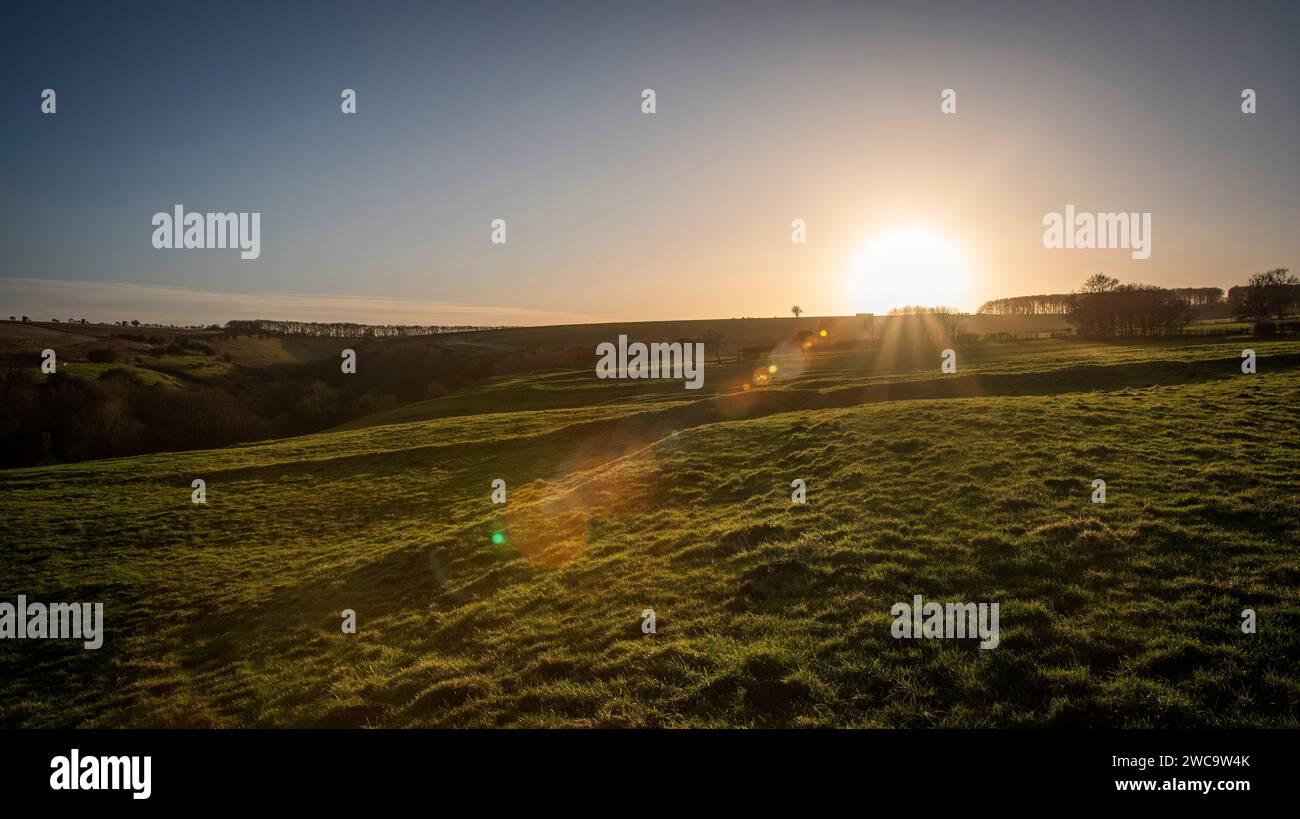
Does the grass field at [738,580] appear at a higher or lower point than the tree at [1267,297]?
lower

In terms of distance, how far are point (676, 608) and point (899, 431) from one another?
18.0 metres

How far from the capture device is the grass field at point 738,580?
820 centimetres

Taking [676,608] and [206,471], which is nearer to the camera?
[676,608]

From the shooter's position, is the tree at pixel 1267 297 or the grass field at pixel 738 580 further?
the tree at pixel 1267 297

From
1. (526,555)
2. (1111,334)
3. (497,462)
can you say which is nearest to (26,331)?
(497,462)

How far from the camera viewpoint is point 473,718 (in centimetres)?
893

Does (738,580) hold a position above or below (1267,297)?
below

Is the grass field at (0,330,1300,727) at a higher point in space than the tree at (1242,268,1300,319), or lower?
lower

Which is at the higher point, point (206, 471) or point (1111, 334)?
point (1111, 334)

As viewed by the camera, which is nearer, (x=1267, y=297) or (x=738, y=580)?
(x=738, y=580)

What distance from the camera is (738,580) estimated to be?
42.1 feet

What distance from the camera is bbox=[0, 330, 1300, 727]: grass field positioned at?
8203 mm

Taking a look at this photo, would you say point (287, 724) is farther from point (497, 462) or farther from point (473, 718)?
point (497, 462)

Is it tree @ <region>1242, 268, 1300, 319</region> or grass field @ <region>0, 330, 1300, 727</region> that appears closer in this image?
grass field @ <region>0, 330, 1300, 727</region>
